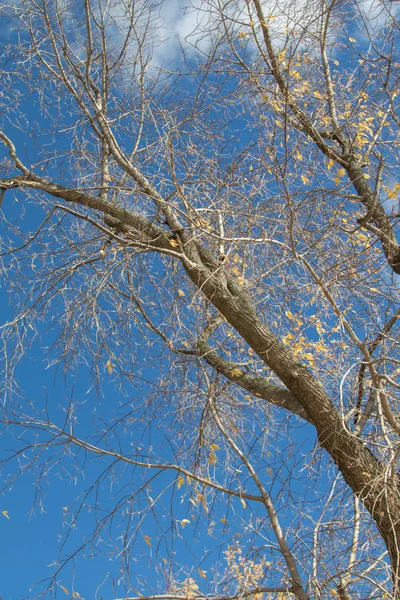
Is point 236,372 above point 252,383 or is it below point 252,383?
above

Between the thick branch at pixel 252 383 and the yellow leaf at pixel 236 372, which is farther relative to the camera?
the yellow leaf at pixel 236 372

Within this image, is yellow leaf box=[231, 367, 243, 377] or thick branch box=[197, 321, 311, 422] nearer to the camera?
thick branch box=[197, 321, 311, 422]

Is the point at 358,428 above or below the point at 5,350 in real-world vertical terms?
below

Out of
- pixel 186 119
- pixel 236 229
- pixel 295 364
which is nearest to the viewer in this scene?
pixel 295 364

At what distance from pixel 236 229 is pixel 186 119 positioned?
3.09 feet

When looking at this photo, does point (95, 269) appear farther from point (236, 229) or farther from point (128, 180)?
point (236, 229)

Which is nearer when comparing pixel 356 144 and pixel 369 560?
pixel 369 560

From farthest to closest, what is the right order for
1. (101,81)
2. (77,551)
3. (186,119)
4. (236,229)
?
(101,81)
(236,229)
(186,119)
(77,551)

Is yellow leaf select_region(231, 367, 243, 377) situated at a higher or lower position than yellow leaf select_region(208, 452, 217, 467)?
higher

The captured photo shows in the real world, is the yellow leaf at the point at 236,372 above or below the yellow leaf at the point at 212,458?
above

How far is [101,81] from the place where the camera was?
216 inches

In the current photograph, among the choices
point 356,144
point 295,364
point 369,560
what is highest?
point 356,144

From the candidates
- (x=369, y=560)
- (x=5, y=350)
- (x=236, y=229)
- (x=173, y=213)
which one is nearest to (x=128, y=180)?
(x=173, y=213)

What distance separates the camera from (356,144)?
20.0ft
